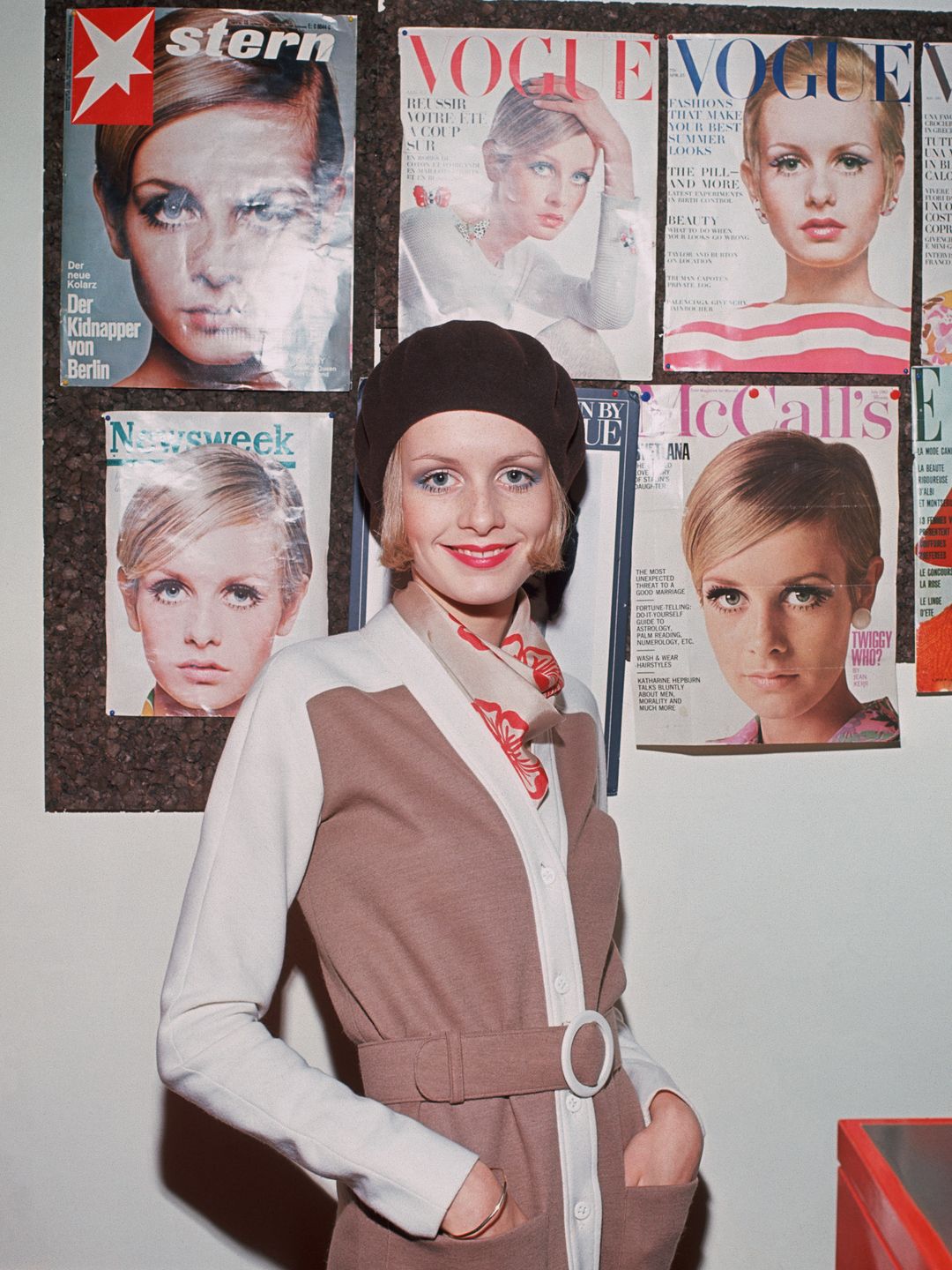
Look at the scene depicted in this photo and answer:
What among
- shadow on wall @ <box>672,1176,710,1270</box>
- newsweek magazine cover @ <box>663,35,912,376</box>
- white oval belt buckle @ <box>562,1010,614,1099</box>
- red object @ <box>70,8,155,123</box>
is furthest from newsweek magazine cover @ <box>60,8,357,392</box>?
shadow on wall @ <box>672,1176,710,1270</box>

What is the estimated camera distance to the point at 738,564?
152 centimetres

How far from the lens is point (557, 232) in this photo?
1.50 meters

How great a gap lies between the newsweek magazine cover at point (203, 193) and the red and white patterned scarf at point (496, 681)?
0.50 metres

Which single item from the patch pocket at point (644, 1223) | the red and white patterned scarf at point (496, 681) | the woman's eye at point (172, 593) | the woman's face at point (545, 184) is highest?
the woman's face at point (545, 184)

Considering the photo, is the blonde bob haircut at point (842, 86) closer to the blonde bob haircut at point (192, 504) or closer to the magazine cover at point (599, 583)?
the magazine cover at point (599, 583)

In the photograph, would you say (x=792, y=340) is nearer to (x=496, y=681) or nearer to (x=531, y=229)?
(x=531, y=229)

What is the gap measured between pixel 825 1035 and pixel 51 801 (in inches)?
43.3

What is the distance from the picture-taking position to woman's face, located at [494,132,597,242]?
1.49 meters

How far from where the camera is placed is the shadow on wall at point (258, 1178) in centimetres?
150

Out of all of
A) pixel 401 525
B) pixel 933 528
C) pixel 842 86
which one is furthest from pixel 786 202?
pixel 401 525

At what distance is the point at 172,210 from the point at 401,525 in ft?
2.00

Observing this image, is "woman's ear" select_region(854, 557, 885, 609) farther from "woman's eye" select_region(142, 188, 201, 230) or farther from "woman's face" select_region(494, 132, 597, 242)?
"woman's eye" select_region(142, 188, 201, 230)

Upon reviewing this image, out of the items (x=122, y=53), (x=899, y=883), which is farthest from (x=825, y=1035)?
(x=122, y=53)

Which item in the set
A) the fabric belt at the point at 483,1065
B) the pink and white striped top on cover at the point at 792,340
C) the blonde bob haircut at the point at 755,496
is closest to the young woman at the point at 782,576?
the blonde bob haircut at the point at 755,496
